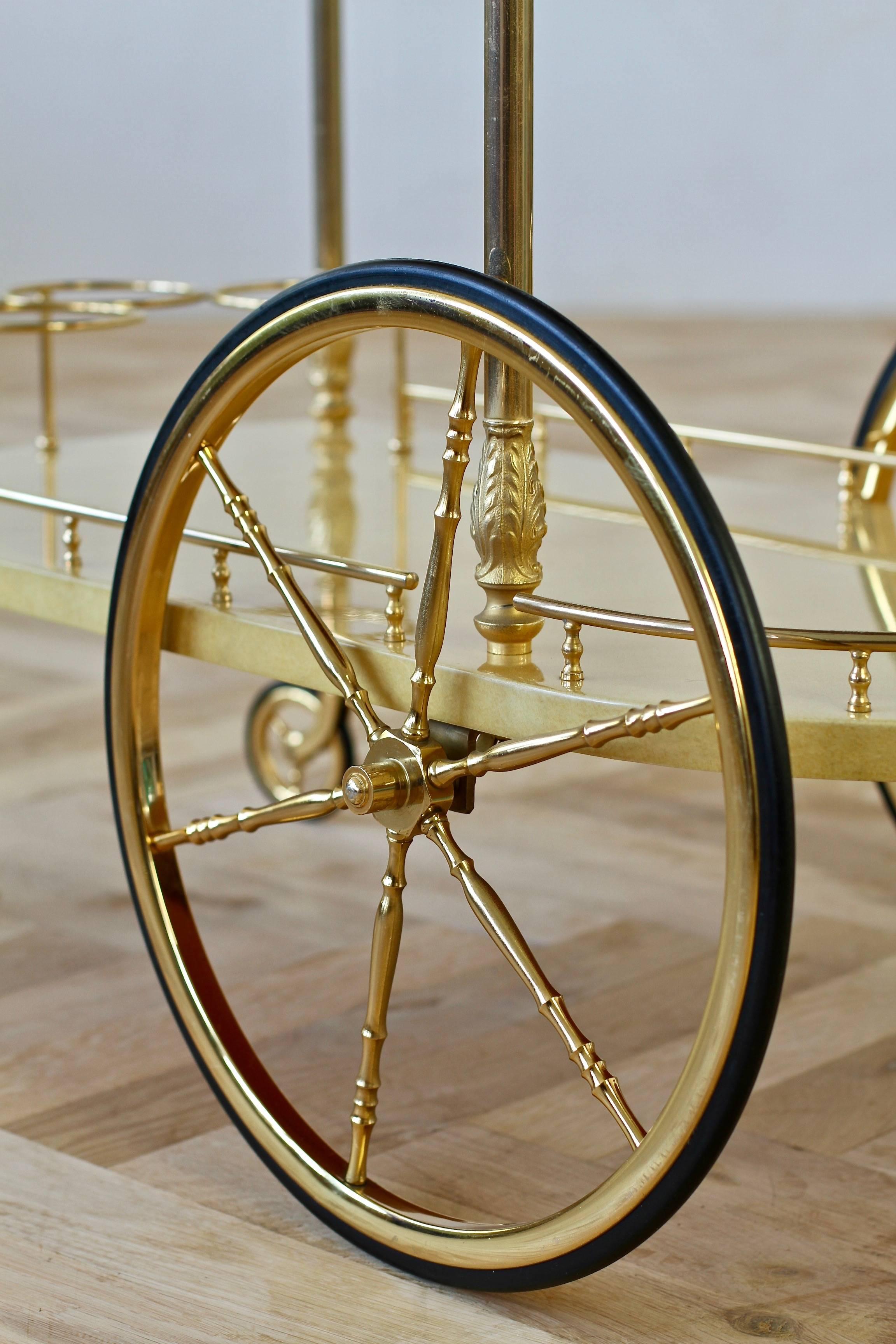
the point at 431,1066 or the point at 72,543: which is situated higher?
the point at 72,543

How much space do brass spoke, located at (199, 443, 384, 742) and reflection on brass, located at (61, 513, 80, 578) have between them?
246mm

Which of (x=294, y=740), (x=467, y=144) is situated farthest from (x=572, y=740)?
(x=467, y=144)

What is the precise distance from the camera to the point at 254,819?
3.54 ft

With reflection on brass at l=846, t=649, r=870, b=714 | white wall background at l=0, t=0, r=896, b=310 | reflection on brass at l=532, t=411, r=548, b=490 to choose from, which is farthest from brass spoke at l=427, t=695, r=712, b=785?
white wall background at l=0, t=0, r=896, b=310

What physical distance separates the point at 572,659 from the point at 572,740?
82mm

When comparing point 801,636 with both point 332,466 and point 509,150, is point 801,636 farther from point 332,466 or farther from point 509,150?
point 332,466

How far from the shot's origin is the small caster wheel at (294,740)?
6.19 ft

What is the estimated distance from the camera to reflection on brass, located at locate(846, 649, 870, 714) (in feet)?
3.08

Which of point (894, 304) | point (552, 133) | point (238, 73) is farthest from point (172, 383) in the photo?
point (894, 304)

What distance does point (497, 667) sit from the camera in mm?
1021

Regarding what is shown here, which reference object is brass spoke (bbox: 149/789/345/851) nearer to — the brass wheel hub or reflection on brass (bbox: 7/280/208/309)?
the brass wheel hub

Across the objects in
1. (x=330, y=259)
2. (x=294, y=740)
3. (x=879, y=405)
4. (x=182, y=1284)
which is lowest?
(x=182, y=1284)

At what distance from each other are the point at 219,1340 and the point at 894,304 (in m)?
5.13

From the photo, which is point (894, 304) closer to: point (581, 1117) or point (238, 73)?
point (238, 73)
